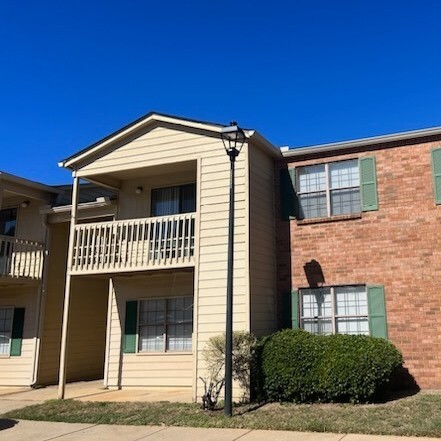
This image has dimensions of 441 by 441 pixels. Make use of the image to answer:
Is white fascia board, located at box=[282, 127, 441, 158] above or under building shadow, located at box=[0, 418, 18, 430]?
above

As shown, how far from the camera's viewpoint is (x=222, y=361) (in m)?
10.7

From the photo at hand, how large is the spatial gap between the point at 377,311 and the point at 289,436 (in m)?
4.72

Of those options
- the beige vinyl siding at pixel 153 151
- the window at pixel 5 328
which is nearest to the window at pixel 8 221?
the window at pixel 5 328

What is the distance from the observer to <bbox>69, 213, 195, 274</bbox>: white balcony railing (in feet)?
40.6

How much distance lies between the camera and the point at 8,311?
16.4 meters

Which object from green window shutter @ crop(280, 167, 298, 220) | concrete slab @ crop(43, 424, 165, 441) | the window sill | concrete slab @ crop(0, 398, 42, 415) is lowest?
concrete slab @ crop(0, 398, 42, 415)

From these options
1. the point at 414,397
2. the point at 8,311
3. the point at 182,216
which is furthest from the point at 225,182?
the point at 8,311

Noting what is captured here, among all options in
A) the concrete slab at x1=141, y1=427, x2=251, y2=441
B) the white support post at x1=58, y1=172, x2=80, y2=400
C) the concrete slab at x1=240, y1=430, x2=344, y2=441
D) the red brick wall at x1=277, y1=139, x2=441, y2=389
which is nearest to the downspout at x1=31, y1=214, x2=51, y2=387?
the white support post at x1=58, y1=172, x2=80, y2=400

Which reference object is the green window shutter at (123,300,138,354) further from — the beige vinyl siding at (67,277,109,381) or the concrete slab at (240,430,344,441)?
the concrete slab at (240,430,344,441)

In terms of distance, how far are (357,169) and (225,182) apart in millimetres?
3328

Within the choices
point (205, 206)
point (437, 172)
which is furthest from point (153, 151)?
point (437, 172)

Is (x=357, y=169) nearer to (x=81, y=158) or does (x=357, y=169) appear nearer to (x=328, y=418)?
(x=328, y=418)

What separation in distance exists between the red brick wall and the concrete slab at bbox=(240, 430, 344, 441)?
425 cm

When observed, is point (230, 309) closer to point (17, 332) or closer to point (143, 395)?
point (143, 395)
